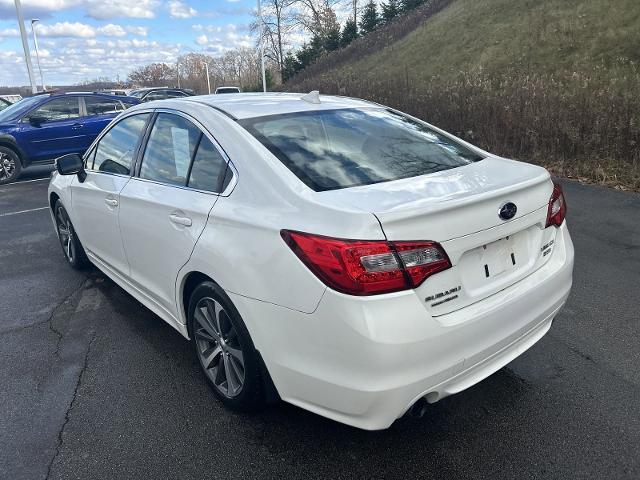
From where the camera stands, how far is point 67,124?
11.0 metres

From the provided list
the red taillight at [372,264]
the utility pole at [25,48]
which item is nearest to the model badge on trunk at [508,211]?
the red taillight at [372,264]

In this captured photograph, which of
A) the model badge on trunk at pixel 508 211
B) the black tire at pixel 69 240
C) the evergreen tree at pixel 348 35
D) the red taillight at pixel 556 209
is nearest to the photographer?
the model badge on trunk at pixel 508 211

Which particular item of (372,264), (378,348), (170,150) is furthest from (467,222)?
(170,150)

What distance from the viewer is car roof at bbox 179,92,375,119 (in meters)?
2.98

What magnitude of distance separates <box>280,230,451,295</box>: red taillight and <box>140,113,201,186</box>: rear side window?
1.30 m

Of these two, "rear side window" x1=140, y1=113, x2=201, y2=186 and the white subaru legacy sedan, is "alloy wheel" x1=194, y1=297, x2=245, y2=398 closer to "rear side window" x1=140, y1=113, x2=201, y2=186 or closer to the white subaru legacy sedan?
the white subaru legacy sedan

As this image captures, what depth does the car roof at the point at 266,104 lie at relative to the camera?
9.77 feet

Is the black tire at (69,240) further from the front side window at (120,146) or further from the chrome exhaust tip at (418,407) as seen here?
the chrome exhaust tip at (418,407)

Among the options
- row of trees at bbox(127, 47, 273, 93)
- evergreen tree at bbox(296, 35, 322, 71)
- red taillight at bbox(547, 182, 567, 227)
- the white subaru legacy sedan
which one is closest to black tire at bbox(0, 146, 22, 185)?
the white subaru legacy sedan

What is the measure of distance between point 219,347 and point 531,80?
33.3ft

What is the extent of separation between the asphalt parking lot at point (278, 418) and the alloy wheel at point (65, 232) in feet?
3.52

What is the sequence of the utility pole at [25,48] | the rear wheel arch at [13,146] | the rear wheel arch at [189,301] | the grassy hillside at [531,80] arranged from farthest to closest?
the utility pole at [25,48]
the rear wheel arch at [13,146]
the grassy hillside at [531,80]
the rear wheel arch at [189,301]

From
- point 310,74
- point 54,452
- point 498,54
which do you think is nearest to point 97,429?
point 54,452

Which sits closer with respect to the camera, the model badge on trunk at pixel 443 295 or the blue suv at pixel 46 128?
the model badge on trunk at pixel 443 295
